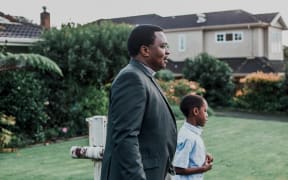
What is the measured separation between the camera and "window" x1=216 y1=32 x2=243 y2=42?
33719 millimetres

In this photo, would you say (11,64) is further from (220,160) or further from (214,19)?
(214,19)

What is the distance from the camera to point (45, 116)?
41.4 ft

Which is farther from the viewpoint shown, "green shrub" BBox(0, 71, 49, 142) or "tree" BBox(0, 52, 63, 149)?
"green shrub" BBox(0, 71, 49, 142)

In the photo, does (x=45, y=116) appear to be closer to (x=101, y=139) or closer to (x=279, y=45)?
(x=101, y=139)

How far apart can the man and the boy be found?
1057 millimetres

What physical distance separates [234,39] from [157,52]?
31.9 meters

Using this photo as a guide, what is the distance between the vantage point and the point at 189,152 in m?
3.94

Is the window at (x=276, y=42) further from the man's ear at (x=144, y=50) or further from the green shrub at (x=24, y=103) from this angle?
the man's ear at (x=144, y=50)

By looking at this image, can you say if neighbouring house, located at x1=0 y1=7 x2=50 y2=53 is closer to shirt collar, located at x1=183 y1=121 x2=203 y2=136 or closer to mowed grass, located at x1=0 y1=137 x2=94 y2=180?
mowed grass, located at x1=0 y1=137 x2=94 y2=180

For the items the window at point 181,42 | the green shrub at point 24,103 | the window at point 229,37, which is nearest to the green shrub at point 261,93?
the window at point 229,37

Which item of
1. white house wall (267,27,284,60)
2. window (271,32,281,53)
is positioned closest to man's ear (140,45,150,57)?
white house wall (267,27,284,60)

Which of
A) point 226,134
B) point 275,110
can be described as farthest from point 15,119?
point 275,110

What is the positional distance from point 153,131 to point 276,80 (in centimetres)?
2434

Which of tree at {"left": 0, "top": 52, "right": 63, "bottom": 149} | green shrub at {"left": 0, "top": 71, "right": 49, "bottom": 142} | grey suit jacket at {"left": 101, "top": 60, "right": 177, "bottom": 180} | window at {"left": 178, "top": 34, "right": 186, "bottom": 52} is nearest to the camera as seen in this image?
grey suit jacket at {"left": 101, "top": 60, "right": 177, "bottom": 180}
